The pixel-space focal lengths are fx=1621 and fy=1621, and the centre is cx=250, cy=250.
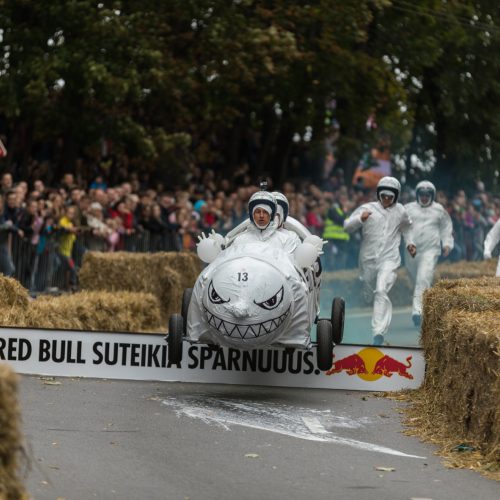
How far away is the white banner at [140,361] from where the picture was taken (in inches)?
587

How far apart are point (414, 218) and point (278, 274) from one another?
8370mm

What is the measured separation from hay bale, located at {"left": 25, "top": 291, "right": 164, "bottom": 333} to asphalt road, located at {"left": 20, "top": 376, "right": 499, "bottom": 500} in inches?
103

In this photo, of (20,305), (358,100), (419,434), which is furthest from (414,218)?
(358,100)

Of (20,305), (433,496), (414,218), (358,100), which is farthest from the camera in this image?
(358,100)

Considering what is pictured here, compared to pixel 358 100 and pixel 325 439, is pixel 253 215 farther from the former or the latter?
pixel 358 100

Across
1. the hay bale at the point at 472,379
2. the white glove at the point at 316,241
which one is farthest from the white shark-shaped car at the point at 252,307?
the hay bale at the point at 472,379

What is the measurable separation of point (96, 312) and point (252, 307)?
18.2 feet

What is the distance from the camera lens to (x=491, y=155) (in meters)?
46.4

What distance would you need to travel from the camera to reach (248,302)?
13.4m

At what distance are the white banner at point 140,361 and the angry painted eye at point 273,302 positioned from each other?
1.39 meters

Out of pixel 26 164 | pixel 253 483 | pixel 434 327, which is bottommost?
pixel 253 483

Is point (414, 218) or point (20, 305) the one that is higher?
point (414, 218)

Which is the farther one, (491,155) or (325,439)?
(491,155)

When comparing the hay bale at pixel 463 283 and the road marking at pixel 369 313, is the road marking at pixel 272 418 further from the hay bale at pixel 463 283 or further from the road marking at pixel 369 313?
the road marking at pixel 369 313
